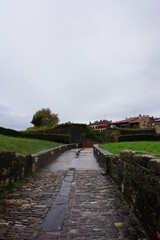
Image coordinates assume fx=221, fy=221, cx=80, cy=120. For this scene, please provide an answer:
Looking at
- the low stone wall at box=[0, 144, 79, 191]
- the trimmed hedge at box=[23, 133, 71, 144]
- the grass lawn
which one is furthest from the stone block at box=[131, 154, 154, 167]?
the trimmed hedge at box=[23, 133, 71, 144]

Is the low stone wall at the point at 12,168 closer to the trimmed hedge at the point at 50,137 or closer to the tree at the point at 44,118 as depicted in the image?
the trimmed hedge at the point at 50,137

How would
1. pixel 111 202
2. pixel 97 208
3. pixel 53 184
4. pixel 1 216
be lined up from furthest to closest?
pixel 53 184
pixel 111 202
pixel 97 208
pixel 1 216

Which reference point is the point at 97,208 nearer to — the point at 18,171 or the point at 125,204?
the point at 125,204

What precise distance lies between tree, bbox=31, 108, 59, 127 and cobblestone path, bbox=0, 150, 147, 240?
5105cm

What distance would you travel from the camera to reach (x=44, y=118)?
56344 millimetres

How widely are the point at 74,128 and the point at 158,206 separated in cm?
3463

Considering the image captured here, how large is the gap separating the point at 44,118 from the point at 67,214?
53.4m

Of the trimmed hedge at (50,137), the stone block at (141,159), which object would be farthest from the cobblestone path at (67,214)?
the trimmed hedge at (50,137)

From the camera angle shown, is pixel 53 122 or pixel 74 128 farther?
pixel 53 122

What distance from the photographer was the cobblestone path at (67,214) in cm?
301

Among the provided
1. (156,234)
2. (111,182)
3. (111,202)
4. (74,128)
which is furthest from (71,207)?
(74,128)

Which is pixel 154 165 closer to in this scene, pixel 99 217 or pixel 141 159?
pixel 141 159

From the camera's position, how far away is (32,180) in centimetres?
684

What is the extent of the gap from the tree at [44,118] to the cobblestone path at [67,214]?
5105 cm
